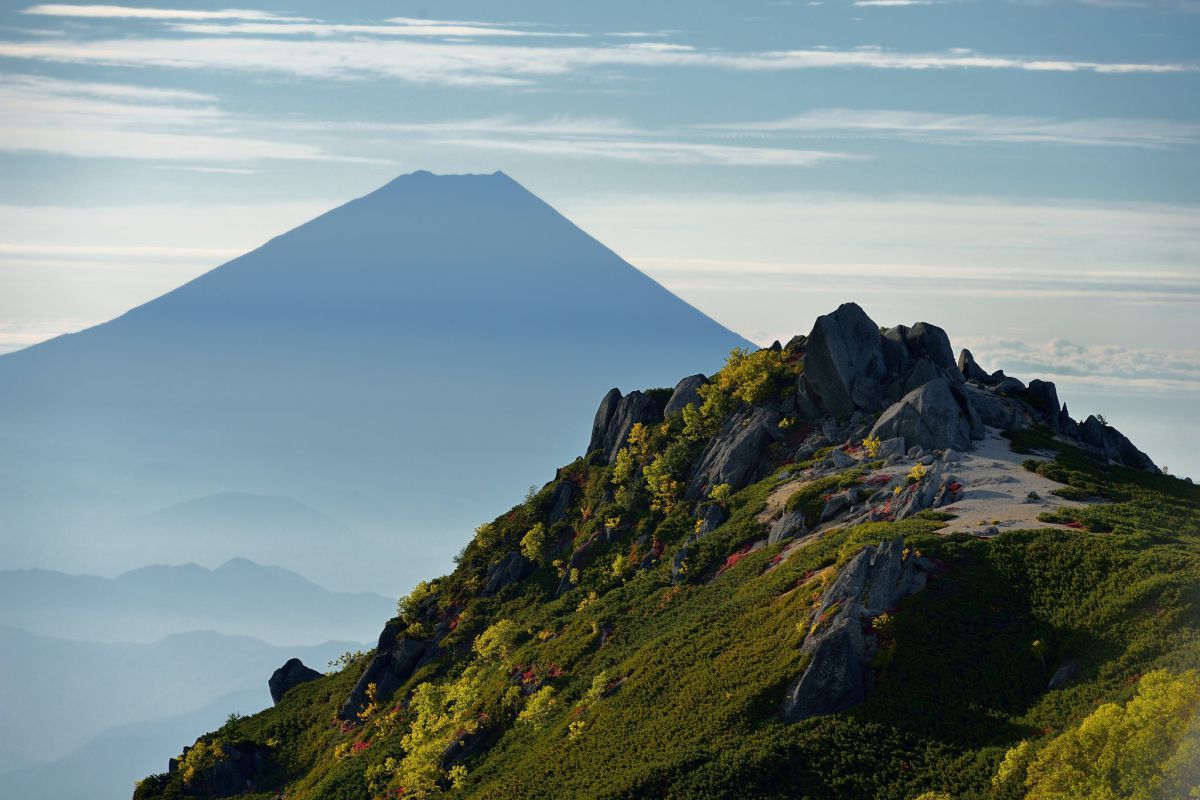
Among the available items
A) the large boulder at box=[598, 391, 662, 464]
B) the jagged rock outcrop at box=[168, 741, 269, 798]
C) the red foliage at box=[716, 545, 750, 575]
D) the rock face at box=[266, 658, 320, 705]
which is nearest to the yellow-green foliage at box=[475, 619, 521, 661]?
the red foliage at box=[716, 545, 750, 575]

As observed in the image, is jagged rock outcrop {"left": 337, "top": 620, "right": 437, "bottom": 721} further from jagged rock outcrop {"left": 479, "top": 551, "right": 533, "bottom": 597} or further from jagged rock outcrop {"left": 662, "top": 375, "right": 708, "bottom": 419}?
jagged rock outcrop {"left": 662, "top": 375, "right": 708, "bottom": 419}

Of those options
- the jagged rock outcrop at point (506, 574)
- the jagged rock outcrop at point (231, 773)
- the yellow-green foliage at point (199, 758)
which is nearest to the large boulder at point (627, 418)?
the jagged rock outcrop at point (506, 574)

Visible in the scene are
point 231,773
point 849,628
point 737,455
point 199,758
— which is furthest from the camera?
point 199,758

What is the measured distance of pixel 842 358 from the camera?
8650cm

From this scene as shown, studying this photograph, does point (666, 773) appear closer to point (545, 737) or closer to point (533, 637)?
point (545, 737)

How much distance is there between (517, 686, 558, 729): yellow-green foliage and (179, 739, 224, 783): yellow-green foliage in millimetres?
36988

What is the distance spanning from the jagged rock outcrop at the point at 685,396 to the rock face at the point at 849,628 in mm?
40280

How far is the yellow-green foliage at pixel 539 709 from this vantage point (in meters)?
70.1

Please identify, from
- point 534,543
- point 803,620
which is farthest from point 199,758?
point 803,620

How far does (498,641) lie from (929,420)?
35.0m

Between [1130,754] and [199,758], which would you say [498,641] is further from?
[1130,754]

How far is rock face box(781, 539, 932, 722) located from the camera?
54219 millimetres

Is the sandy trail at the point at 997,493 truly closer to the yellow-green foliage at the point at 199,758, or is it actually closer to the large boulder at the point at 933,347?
the large boulder at the point at 933,347

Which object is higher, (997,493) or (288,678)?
(288,678)
